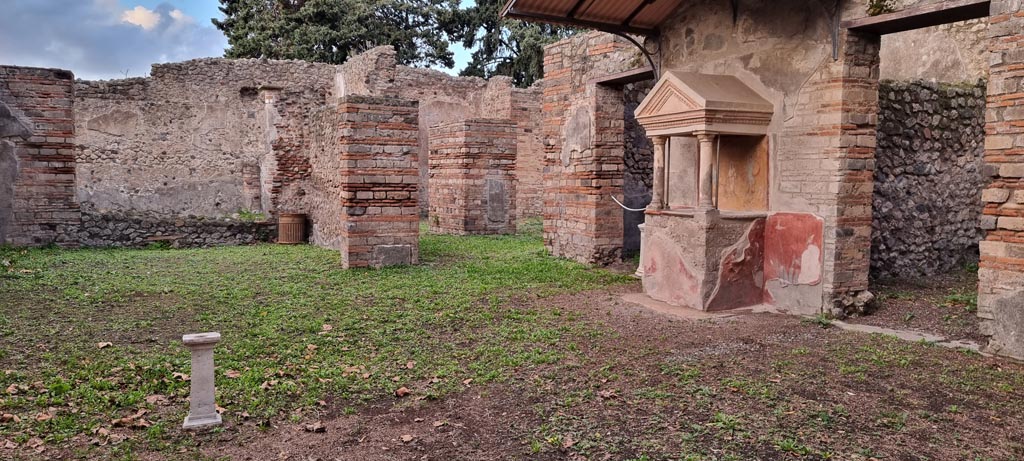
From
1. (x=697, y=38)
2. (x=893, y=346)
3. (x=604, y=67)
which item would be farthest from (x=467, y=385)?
(x=604, y=67)

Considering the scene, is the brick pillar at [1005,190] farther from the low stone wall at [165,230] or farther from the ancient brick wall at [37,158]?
the ancient brick wall at [37,158]

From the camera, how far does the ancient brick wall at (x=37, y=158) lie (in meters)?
10.2

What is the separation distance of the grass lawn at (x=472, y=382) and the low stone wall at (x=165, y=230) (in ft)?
12.9

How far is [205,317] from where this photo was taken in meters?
5.97

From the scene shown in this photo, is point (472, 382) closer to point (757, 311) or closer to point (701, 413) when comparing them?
point (701, 413)

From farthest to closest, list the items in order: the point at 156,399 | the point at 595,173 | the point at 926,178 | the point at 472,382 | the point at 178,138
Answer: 1. the point at 178,138
2. the point at 595,173
3. the point at 926,178
4. the point at 472,382
5. the point at 156,399

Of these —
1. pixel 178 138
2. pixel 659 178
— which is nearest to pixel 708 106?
pixel 659 178

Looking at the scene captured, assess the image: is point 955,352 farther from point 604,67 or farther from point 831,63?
point 604,67

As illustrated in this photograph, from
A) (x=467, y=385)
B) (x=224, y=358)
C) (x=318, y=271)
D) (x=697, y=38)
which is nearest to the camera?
(x=467, y=385)

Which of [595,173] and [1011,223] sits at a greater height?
[595,173]

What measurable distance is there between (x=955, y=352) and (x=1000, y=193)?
1139 mm

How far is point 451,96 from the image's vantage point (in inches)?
820

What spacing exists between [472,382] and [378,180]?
504 cm

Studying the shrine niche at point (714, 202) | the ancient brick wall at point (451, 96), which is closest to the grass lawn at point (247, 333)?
the shrine niche at point (714, 202)
